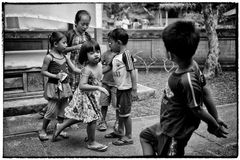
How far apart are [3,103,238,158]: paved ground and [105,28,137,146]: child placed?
11.2 inches

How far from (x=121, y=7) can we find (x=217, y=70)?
378 inches

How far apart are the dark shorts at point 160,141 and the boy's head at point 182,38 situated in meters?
0.68

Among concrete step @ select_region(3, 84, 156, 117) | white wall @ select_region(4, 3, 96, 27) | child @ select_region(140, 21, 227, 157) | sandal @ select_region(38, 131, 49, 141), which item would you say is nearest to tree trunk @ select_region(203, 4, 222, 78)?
white wall @ select_region(4, 3, 96, 27)

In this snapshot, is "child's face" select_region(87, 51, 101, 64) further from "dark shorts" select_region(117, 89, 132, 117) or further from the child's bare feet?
the child's bare feet

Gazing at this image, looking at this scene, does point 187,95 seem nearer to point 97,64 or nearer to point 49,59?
point 97,64

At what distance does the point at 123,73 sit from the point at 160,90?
3.49 metres

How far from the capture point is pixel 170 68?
9766 mm

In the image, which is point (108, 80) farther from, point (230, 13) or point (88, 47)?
point (230, 13)

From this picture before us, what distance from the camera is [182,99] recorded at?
2.23 meters

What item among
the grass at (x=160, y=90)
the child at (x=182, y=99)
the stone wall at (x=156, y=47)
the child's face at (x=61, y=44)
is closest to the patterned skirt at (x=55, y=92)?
the child's face at (x=61, y=44)

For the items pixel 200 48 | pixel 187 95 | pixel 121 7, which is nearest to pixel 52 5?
pixel 187 95

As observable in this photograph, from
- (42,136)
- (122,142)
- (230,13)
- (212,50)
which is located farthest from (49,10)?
(230,13)

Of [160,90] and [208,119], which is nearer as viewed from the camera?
[208,119]

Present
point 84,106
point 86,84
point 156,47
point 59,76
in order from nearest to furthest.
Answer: point 86,84 < point 84,106 < point 59,76 < point 156,47
